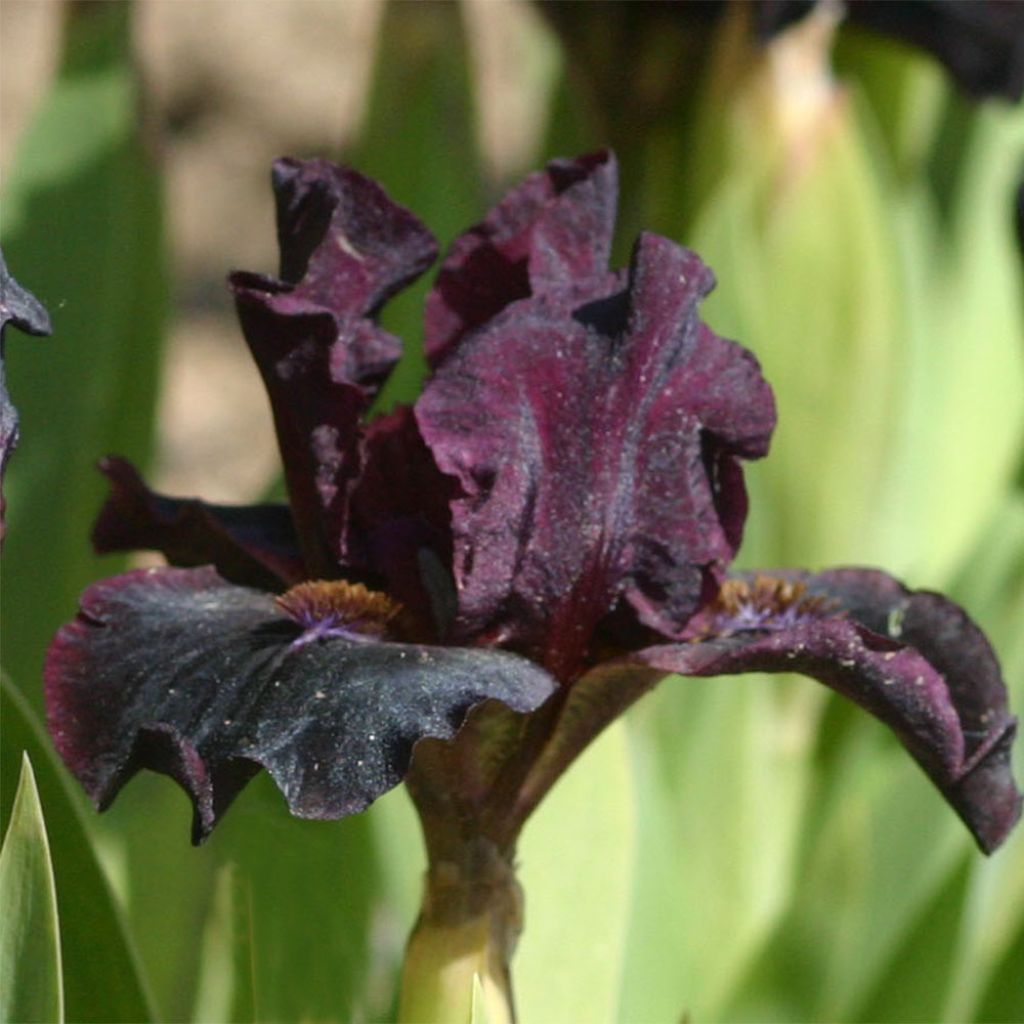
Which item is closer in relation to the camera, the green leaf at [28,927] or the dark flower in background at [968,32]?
the green leaf at [28,927]

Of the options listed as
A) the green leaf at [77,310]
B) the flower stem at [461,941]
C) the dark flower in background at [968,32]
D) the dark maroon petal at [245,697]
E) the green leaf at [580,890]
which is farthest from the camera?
the dark flower in background at [968,32]

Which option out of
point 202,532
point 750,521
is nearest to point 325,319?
point 202,532

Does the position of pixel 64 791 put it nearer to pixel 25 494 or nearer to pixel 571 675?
pixel 571 675

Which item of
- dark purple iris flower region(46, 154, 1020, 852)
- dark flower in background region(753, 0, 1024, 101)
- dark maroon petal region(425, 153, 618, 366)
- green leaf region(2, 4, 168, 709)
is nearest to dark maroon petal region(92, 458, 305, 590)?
dark purple iris flower region(46, 154, 1020, 852)

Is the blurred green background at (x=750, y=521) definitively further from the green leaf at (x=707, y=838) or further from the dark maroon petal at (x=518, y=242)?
the dark maroon petal at (x=518, y=242)

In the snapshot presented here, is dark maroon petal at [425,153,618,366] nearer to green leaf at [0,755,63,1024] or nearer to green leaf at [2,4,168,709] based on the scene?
green leaf at [0,755,63,1024]

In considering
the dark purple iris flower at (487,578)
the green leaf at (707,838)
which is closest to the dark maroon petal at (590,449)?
the dark purple iris flower at (487,578)

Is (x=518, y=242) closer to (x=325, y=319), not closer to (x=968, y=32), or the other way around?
(x=325, y=319)

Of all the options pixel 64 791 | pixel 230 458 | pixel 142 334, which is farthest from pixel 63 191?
pixel 230 458
